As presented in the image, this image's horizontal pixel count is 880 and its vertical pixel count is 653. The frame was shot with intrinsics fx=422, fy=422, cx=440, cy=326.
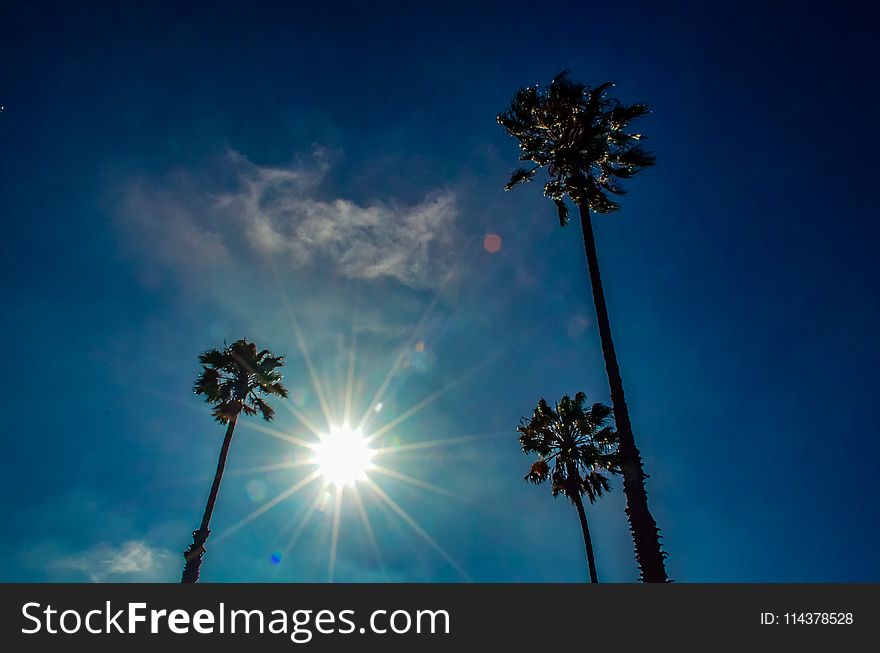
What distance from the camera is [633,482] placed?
1041cm

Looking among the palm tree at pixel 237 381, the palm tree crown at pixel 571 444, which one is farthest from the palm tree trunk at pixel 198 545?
the palm tree crown at pixel 571 444

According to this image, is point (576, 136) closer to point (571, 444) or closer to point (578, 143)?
point (578, 143)

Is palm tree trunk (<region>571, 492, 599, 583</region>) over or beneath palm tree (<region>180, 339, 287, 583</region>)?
beneath

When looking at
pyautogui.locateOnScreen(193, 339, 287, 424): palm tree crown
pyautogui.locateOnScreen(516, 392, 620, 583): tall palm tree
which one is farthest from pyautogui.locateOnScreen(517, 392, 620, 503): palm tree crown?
pyautogui.locateOnScreen(193, 339, 287, 424): palm tree crown

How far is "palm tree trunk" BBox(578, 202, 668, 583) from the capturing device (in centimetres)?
974

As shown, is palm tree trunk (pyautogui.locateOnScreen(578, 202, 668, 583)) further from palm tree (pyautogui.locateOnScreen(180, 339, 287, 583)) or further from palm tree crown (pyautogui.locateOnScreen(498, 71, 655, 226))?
palm tree (pyautogui.locateOnScreen(180, 339, 287, 583))

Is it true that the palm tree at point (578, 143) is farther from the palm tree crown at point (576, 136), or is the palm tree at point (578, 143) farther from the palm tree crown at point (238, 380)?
the palm tree crown at point (238, 380)

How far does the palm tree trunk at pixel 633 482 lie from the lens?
974 cm

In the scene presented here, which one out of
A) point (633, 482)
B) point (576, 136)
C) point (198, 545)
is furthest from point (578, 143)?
point (198, 545)

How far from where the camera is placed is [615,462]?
1942 cm

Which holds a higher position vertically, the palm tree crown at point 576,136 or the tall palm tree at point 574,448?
the palm tree crown at point 576,136
